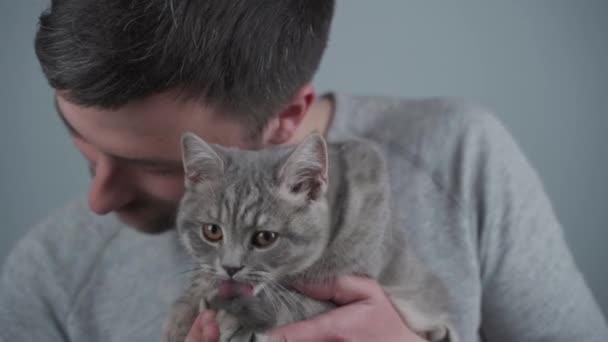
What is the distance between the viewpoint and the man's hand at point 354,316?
35.0 inches

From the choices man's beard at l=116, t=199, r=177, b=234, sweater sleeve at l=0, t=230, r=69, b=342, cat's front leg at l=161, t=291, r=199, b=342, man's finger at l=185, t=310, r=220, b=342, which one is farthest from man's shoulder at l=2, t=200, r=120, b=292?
man's finger at l=185, t=310, r=220, b=342

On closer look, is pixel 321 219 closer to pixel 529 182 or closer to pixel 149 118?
pixel 149 118

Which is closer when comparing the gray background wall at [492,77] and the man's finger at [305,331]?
the man's finger at [305,331]

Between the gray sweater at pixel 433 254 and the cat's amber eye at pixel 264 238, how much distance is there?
402 mm

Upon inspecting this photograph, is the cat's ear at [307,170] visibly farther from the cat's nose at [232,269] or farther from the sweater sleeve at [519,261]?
the sweater sleeve at [519,261]

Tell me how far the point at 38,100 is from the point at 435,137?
103 cm

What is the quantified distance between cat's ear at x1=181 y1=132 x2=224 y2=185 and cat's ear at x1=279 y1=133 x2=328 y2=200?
0.10 m

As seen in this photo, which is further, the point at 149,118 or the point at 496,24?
the point at 496,24

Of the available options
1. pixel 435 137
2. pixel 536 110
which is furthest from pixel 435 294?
pixel 536 110

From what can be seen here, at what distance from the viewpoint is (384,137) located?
4.42 feet

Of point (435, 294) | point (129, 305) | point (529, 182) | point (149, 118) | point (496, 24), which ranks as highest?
point (496, 24)

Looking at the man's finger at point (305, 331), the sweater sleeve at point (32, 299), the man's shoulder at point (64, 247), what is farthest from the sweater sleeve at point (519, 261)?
the sweater sleeve at point (32, 299)

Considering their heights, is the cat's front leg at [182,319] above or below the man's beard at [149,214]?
below

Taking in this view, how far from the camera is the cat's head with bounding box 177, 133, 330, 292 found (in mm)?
851
